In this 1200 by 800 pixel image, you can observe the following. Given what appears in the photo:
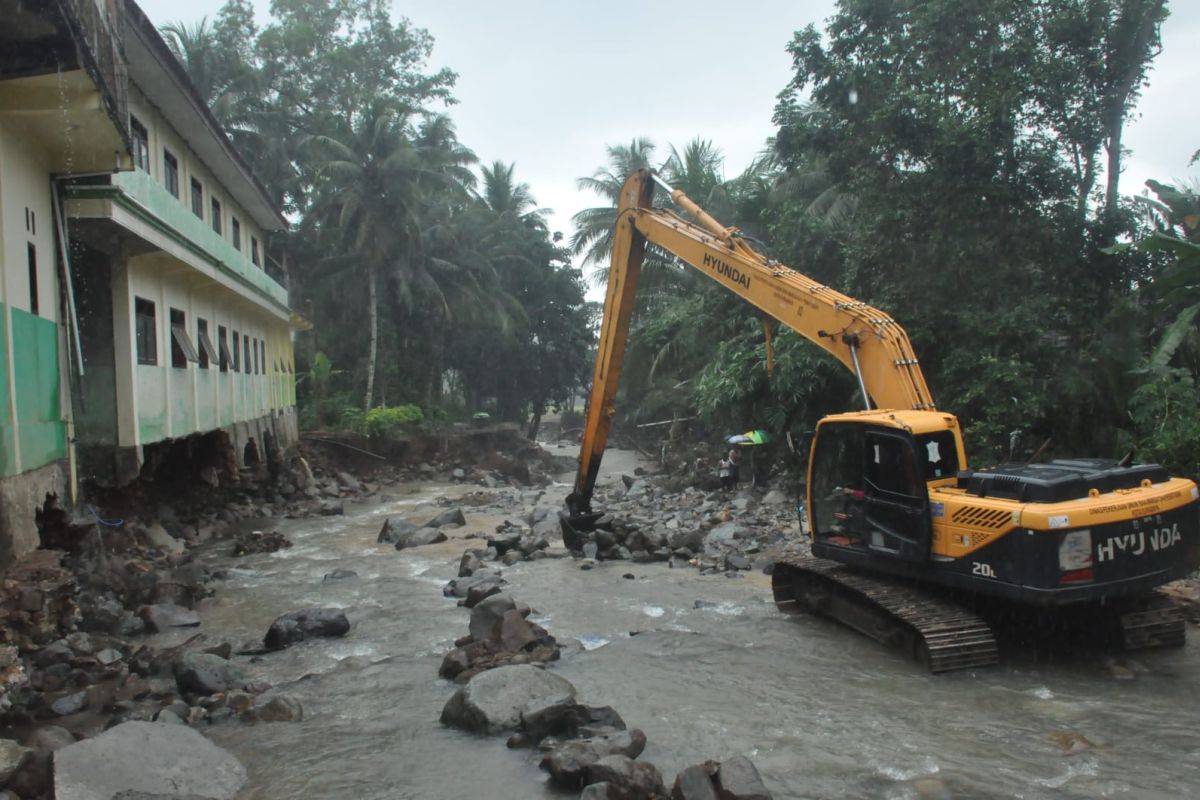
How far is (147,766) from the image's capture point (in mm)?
5129

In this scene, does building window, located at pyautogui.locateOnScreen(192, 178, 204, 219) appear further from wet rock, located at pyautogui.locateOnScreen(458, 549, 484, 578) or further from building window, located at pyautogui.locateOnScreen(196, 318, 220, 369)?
wet rock, located at pyautogui.locateOnScreen(458, 549, 484, 578)

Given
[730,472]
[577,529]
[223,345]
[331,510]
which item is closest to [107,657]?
[577,529]

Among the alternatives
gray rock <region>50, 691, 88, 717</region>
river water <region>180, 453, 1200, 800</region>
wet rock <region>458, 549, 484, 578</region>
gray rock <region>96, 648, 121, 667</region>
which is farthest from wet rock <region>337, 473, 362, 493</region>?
gray rock <region>50, 691, 88, 717</region>

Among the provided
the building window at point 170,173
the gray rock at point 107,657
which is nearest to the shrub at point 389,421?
the building window at point 170,173

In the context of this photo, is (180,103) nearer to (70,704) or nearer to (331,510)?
(331,510)

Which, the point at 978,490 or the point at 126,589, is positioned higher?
the point at 978,490

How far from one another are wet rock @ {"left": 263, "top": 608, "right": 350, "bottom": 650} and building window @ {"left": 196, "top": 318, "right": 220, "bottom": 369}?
730 centimetres

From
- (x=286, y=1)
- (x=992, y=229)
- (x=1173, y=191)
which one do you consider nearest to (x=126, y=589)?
(x=992, y=229)

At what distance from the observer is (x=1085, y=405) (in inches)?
513

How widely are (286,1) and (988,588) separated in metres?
39.4

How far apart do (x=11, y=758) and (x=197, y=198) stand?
44.5 feet

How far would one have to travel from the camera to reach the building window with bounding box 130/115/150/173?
40.7 ft

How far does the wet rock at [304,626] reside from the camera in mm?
8672

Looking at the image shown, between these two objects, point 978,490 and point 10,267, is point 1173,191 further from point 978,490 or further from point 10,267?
point 10,267
